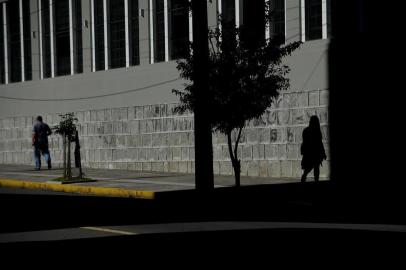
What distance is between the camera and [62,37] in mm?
29719

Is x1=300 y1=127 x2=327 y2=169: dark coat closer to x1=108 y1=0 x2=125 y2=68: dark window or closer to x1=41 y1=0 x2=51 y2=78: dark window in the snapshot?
x1=108 y1=0 x2=125 y2=68: dark window

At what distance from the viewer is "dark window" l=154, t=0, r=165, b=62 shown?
1020 inches

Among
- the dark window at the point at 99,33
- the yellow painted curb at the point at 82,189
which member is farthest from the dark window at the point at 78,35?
the yellow painted curb at the point at 82,189

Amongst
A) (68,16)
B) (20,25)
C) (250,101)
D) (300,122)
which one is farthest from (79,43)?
(250,101)

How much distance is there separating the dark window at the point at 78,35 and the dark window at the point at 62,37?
47 centimetres

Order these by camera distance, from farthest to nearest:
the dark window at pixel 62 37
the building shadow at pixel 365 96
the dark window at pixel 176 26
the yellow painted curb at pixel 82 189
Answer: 1. the dark window at pixel 62 37
2. the dark window at pixel 176 26
3. the building shadow at pixel 365 96
4. the yellow painted curb at pixel 82 189

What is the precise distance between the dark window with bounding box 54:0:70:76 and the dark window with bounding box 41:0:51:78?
1.75ft

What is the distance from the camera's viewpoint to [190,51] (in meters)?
18.2

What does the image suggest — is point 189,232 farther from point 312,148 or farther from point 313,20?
point 313,20

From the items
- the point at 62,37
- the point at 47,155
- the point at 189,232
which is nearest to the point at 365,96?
the point at 189,232

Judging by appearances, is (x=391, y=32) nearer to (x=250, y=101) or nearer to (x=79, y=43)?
(x=250, y=101)

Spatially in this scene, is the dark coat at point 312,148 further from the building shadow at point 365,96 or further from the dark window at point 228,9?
the dark window at point 228,9

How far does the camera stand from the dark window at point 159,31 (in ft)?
85.0

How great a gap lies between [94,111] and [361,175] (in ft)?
35.1
